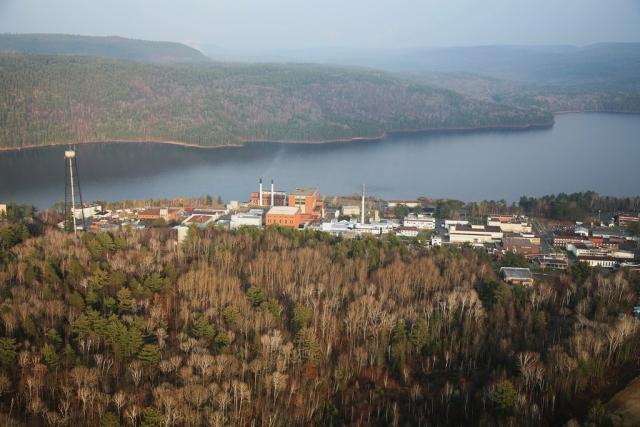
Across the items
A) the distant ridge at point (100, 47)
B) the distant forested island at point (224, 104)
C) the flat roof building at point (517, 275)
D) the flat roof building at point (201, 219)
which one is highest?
the distant ridge at point (100, 47)

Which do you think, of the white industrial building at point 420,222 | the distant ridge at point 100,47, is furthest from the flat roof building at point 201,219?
the distant ridge at point 100,47

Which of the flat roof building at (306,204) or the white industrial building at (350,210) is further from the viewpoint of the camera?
the white industrial building at (350,210)

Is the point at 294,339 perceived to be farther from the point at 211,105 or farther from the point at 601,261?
the point at 211,105

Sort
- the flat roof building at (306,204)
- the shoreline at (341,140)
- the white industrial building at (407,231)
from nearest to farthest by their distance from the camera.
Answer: the white industrial building at (407,231)
the flat roof building at (306,204)
the shoreline at (341,140)

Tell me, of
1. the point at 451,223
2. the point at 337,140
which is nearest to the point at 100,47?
the point at 337,140

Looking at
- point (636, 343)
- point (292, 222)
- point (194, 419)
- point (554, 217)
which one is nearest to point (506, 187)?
point (554, 217)

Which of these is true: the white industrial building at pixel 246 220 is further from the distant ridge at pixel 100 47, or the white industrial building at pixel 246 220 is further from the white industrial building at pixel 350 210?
the distant ridge at pixel 100 47

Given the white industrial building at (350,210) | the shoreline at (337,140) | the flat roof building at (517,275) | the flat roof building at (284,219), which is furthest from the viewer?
the shoreline at (337,140)
